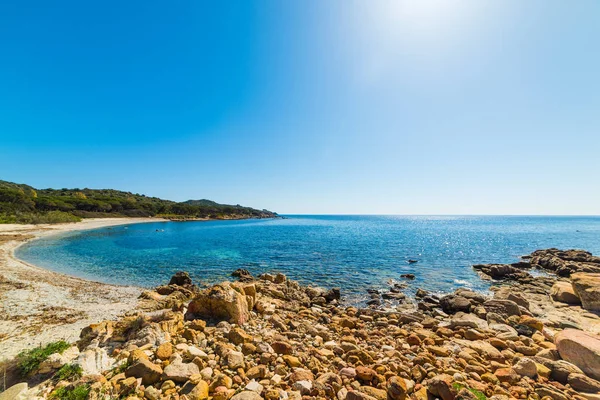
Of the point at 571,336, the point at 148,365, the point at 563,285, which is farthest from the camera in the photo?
the point at 563,285

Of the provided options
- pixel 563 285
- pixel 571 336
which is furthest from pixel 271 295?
pixel 563 285

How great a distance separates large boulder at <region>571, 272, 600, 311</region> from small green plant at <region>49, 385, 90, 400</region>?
24707 mm

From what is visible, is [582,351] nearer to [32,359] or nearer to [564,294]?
[564,294]

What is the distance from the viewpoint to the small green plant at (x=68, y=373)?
19.0 ft

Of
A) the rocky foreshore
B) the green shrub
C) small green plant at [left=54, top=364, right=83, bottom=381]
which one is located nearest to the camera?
small green plant at [left=54, top=364, right=83, bottom=381]

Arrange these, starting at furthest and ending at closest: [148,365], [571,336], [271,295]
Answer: [271,295] < [571,336] < [148,365]

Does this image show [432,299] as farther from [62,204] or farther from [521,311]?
[62,204]

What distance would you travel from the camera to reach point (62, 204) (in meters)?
91.9

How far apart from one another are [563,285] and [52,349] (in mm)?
29322

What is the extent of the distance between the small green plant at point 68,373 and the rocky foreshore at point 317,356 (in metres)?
0.03

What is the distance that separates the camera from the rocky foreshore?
5.91m

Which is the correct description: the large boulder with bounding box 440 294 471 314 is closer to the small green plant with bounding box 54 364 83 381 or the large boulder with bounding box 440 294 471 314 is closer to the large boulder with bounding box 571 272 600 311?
the large boulder with bounding box 571 272 600 311

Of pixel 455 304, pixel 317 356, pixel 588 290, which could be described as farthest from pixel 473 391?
pixel 588 290

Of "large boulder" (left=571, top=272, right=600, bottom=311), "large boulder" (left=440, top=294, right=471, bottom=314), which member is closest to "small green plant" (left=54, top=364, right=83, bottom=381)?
"large boulder" (left=440, top=294, right=471, bottom=314)
